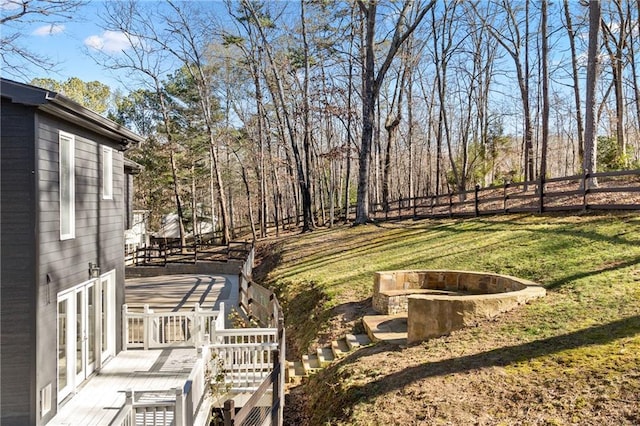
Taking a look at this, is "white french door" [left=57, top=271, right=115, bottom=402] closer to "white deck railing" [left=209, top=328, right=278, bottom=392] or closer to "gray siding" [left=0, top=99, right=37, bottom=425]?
"gray siding" [left=0, top=99, right=37, bottom=425]

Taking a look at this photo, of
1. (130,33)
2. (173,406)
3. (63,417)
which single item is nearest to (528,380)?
(173,406)

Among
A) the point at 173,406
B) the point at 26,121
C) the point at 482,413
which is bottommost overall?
the point at 173,406

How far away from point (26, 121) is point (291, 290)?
27.4ft

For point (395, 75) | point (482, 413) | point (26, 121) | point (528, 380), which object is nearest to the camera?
point (482, 413)

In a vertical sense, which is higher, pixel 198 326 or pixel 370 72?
pixel 370 72

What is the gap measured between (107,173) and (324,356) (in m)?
5.58

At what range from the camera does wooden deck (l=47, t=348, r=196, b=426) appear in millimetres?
6237

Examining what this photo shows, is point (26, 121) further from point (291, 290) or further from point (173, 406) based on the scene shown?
point (291, 290)

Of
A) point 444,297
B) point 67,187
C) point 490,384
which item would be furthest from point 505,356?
point 67,187

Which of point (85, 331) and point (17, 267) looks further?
point (85, 331)

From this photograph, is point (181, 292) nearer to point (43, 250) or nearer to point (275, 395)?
point (43, 250)

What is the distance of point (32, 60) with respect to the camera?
33.7ft

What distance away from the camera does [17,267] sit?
565 centimetres

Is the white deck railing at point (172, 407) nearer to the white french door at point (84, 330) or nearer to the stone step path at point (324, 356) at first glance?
the white french door at point (84, 330)
